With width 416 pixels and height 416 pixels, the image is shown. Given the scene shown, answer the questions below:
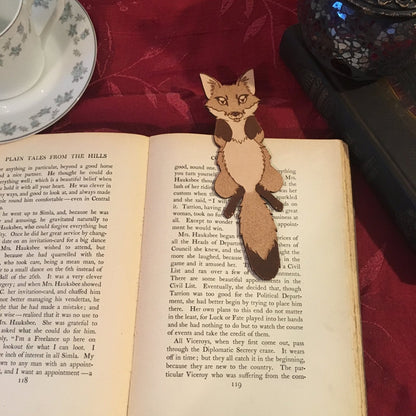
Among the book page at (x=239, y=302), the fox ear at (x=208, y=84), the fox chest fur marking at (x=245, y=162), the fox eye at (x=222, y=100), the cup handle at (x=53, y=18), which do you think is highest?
the cup handle at (x=53, y=18)

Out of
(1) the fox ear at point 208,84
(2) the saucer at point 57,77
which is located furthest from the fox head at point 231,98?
(2) the saucer at point 57,77

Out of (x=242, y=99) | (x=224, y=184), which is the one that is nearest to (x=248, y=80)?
(x=242, y=99)

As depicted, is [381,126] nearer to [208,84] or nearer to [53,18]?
[208,84]

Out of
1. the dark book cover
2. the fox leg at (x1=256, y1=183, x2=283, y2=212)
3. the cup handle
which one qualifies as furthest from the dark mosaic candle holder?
the cup handle

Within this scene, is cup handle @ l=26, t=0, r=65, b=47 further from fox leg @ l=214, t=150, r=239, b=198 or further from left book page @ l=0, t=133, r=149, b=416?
fox leg @ l=214, t=150, r=239, b=198

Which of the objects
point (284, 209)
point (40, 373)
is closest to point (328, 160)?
point (284, 209)

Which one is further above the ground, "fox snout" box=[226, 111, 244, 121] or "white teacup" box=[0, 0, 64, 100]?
"white teacup" box=[0, 0, 64, 100]

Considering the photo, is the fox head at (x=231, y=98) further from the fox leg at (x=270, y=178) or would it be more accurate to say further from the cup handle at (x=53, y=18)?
the cup handle at (x=53, y=18)
